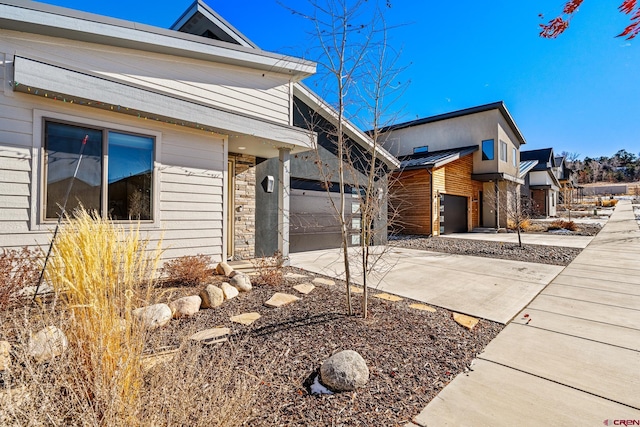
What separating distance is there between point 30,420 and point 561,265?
29.1 feet

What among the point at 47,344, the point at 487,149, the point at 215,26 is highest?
the point at 215,26

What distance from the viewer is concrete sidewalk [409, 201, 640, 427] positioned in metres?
2.00

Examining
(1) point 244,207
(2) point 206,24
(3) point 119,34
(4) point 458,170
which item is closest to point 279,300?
(1) point 244,207

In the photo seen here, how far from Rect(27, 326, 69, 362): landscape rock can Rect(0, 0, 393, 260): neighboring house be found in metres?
1.55

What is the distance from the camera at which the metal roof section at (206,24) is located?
7.18 meters

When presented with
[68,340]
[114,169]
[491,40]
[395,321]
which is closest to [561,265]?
[491,40]

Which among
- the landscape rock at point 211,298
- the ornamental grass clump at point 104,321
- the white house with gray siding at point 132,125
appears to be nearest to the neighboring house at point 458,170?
the white house with gray siding at point 132,125

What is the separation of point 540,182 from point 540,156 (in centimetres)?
291

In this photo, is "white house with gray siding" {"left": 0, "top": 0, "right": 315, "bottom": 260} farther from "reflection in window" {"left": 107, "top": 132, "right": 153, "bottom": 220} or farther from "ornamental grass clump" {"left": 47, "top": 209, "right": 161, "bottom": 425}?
"ornamental grass clump" {"left": 47, "top": 209, "right": 161, "bottom": 425}

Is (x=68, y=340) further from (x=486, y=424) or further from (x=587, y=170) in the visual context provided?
(x=587, y=170)

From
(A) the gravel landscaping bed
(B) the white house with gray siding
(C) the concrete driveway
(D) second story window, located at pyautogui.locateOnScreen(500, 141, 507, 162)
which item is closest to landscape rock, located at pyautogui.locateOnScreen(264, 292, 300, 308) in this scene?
(C) the concrete driveway

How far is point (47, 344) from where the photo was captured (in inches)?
69.6

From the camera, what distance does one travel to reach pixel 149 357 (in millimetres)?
1953

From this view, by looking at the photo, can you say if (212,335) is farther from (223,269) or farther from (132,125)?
(132,125)
